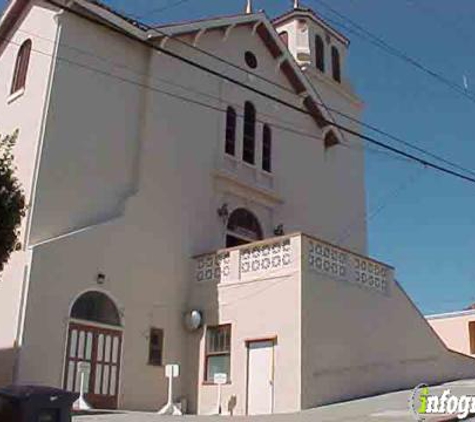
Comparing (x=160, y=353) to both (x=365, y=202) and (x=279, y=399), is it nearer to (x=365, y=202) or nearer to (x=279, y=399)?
(x=279, y=399)

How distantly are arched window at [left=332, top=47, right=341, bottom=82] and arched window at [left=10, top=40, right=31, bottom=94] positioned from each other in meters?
13.1

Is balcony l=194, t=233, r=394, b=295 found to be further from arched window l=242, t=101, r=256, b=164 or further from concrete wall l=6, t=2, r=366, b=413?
arched window l=242, t=101, r=256, b=164

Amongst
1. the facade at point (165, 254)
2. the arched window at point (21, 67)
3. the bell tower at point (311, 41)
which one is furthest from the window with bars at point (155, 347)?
the bell tower at point (311, 41)

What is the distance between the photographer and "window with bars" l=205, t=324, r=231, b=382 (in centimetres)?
1898

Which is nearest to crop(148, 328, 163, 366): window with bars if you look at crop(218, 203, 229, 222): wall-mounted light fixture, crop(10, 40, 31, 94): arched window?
crop(218, 203, 229, 222): wall-mounted light fixture

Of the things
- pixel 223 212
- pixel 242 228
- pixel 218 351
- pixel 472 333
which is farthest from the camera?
pixel 472 333

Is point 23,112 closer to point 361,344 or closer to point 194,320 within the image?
point 194,320

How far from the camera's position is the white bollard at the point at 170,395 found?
1752 centimetres

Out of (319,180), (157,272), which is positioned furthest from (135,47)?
(319,180)

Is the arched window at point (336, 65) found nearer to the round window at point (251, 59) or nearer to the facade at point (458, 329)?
the round window at point (251, 59)

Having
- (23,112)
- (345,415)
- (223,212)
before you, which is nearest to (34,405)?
(345,415)

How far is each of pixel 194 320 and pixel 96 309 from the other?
2.80m

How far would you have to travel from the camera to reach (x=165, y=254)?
19.8 m

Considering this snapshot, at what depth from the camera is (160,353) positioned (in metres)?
19.2
